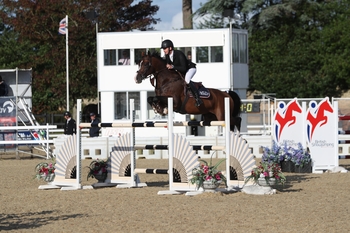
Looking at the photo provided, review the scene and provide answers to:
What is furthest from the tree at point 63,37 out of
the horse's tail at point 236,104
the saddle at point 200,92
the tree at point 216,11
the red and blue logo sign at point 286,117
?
the saddle at point 200,92

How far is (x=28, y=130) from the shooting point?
23.7 meters

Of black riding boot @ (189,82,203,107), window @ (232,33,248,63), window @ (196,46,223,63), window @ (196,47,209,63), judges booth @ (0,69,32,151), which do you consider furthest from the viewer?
window @ (232,33,248,63)

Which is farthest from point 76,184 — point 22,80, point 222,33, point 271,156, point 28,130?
point 222,33

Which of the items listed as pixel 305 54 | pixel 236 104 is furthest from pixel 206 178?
pixel 305 54

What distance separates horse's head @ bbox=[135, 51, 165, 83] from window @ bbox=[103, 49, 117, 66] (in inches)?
767

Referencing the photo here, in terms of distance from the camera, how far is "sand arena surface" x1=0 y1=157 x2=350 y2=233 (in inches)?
325

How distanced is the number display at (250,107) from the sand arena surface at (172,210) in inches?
669

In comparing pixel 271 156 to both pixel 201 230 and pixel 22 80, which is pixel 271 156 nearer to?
pixel 201 230

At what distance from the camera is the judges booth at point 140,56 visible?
31297 millimetres

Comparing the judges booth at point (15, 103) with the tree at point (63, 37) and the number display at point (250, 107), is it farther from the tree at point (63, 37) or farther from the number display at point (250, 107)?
the tree at point (63, 37)

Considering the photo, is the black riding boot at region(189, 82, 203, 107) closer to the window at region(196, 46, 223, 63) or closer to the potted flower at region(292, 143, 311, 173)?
the potted flower at region(292, 143, 311, 173)

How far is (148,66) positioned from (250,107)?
57.9 feet

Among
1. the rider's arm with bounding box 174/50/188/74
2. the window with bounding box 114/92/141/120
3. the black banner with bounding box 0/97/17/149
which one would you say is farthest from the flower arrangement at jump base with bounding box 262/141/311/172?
the window with bounding box 114/92/141/120

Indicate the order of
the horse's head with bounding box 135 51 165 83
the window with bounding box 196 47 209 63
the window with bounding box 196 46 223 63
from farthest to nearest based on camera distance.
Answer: the window with bounding box 196 47 209 63 → the window with bounding box 196 46 223 63 → the horse's head with bounding box 135 51 165 83
